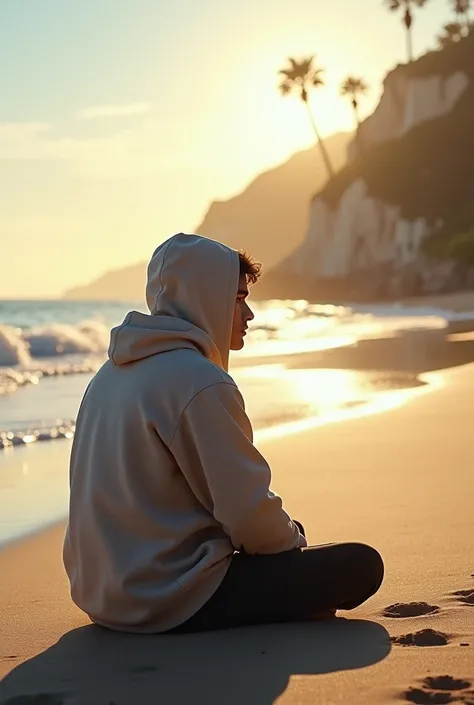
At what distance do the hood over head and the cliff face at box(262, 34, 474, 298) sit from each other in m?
54.0

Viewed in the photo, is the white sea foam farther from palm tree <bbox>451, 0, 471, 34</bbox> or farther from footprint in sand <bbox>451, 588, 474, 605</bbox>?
palm tree <bbox>451, 0, 471, 34</bbox>

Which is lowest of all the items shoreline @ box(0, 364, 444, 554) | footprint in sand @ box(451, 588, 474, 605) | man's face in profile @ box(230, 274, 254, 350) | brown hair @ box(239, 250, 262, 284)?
footprint in sand @ box(451, 588, 474, 605)

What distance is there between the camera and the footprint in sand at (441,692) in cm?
260

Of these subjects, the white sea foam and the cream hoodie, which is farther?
the white sea foam

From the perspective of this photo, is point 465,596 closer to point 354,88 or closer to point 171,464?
point 171,464

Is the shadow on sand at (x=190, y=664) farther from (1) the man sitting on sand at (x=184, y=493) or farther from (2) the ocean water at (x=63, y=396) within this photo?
(2) the ocean water at (x=63, y=396)

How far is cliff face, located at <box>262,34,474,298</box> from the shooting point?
6069 centimetres

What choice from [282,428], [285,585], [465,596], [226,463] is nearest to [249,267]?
[226,463]

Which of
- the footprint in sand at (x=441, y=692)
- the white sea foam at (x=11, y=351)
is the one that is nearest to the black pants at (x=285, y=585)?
the footprint in sand at (x=441, y=692)

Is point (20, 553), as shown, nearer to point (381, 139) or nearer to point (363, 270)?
point (363, 270)

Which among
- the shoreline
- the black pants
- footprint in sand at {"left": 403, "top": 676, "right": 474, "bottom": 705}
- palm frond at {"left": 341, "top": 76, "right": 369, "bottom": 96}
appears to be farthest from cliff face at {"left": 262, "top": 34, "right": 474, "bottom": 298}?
footprint in sand at {"left": 403, "top": 676, "right": 474, "bottom": 705}

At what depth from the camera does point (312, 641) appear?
3.21 m

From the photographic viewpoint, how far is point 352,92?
71.7m

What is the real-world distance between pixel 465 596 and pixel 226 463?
1.02 m
